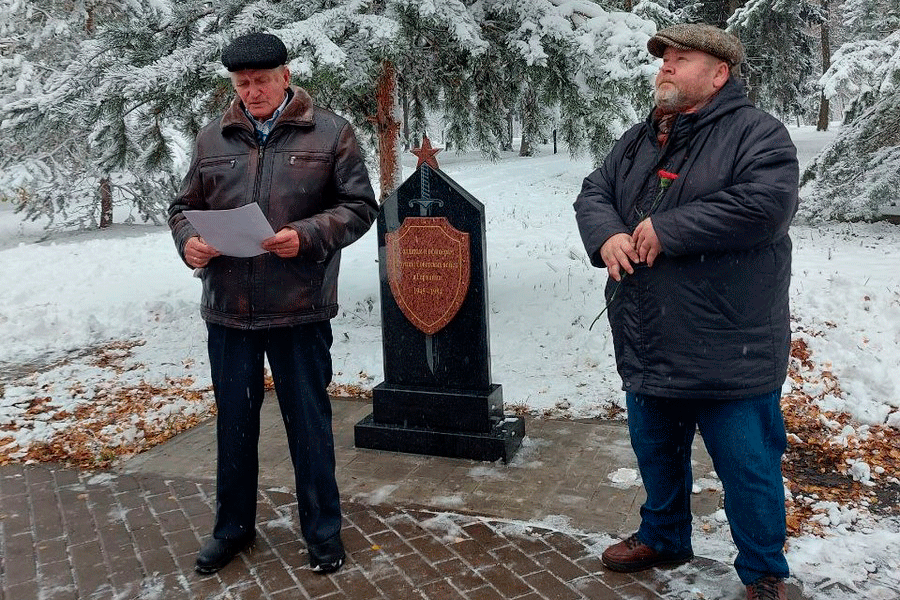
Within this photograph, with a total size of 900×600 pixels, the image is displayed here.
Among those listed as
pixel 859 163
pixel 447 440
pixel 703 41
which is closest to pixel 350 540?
pixel 447 440

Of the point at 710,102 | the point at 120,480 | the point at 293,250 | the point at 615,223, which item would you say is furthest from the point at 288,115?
the point at 120,480

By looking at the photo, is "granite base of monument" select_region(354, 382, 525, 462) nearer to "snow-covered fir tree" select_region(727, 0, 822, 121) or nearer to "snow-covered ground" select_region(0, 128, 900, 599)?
"snow-covered ground" select_region(0, 128, 900, 599)

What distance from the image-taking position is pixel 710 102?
2.80 metres

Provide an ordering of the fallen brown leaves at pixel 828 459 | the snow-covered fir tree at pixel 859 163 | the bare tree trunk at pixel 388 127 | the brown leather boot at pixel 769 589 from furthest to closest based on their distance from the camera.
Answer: the snow-covered fir tree at pixel 859 163 < the bare tree trunk at pixel 388 127 < the fallen brown leaves at pixel 828 459 < the brown leather boot at pixel 769 589

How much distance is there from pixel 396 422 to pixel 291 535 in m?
1.27

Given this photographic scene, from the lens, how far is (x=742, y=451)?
2.78 m

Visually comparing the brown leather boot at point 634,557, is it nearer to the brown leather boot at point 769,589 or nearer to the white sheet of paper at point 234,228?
the brown leather boot at point 769,589

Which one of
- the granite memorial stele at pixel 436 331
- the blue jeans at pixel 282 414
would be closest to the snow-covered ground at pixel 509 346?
the granite memorial stele at pixel 436 331

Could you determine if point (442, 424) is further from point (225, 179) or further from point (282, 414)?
point (225, 179)

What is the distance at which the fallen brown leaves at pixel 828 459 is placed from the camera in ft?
12.7

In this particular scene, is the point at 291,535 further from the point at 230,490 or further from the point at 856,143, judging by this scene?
the point at 856,143

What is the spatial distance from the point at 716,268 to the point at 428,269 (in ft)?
7.68

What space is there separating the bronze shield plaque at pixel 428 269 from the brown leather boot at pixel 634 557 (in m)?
1.90

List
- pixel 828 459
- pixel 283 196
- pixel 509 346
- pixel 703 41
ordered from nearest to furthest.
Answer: pixel 703 41
pixel 283 196
pixel 828 459
pixel 509 346
